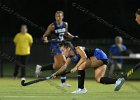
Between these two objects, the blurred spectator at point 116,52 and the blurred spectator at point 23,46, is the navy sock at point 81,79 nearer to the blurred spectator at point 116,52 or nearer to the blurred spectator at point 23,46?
the blurred spectator at point 23,46

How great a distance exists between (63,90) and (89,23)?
17.7m

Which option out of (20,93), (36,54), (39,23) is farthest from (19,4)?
(20,93)

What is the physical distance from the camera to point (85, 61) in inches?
618

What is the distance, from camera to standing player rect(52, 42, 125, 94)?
51.4 feet

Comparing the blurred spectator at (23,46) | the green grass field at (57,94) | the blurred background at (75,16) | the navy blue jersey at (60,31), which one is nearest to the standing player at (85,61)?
the green grass field at (57,94)

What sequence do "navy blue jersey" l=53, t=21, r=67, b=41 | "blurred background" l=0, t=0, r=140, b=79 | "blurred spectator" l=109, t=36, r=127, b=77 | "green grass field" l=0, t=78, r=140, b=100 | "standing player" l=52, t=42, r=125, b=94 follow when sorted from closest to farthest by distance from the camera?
"green grass field" l=0, t=78, r=140, b=100 < "standing player" l=52, t=42, r=125, b=94 < "navy blue jersey" l=53, t=21, r=67, b=41 < "blurred spectator" l=109, t=36, r=127, b=77 < "blurred background" l=0, t=0, r=140, b=79

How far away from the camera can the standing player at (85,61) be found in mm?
15680

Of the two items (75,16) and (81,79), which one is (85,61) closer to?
(81,79)

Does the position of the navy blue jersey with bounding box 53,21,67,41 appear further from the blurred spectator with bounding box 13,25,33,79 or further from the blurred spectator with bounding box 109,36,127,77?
the blurred spectator with bounding box 109,36,127,77

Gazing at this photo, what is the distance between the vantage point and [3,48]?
83.9 feet

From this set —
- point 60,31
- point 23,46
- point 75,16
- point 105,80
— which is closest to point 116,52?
point 23,46

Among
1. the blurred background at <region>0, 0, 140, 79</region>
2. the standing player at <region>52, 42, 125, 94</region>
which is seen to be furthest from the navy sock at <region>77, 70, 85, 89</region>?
the blurred background at <region>0, 0, 140, 79</region>

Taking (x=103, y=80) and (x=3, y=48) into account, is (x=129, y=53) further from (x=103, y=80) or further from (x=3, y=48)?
(x=103, y=80)

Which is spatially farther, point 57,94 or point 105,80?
point 105,80
